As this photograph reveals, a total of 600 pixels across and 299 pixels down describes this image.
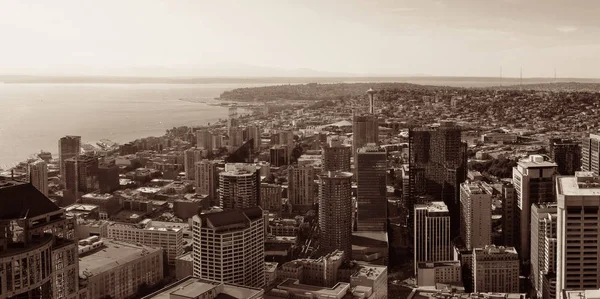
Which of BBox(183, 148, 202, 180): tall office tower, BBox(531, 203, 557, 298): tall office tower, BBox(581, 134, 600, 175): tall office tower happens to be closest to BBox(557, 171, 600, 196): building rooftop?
BBox(531, 203, 557, 298): tall office tower

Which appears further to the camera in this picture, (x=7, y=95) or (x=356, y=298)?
(x=7, y=95)

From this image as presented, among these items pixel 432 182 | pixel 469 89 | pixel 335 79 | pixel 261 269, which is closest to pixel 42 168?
pixel 261 269

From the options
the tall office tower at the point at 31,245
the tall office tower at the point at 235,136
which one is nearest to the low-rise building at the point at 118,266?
the tall office tower at the point at 31,245

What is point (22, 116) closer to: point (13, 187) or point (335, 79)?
point (13, 187)

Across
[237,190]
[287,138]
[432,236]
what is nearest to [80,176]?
[237,190]

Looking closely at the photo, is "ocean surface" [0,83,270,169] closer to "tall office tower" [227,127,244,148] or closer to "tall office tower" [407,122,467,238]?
"tall office tower" [227,127,244,148]

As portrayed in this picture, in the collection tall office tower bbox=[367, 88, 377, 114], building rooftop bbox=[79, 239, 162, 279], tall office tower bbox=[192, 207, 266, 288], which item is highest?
tall office tower bbox=[367, 88, 377, 114]
